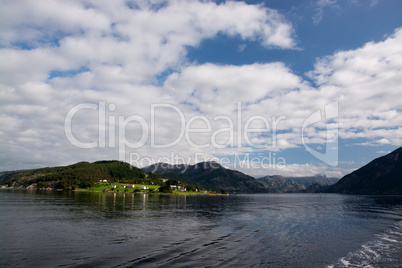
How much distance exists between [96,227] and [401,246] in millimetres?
52850

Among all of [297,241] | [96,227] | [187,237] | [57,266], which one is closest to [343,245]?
[297,241]

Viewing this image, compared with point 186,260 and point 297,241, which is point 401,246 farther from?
point 186,260

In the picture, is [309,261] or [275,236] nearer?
[309,261]

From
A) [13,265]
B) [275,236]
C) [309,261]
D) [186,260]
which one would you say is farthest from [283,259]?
[13,265]

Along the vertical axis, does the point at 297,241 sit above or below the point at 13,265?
below

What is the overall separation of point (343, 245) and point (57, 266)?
4000cm

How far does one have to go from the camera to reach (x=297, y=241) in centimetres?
3978

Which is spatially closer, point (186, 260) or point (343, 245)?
point (186, 260)

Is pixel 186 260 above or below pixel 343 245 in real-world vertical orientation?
above

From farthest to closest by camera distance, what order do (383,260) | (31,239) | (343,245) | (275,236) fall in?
(275,236), (343,245), (31,239), (383,260)

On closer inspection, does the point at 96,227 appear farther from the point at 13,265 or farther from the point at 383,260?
the point at 383,260

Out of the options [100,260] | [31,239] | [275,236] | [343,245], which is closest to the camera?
[100,260]

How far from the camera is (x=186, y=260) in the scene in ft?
88.4

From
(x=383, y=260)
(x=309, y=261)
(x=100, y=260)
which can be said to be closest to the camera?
(x=100, y=260)
